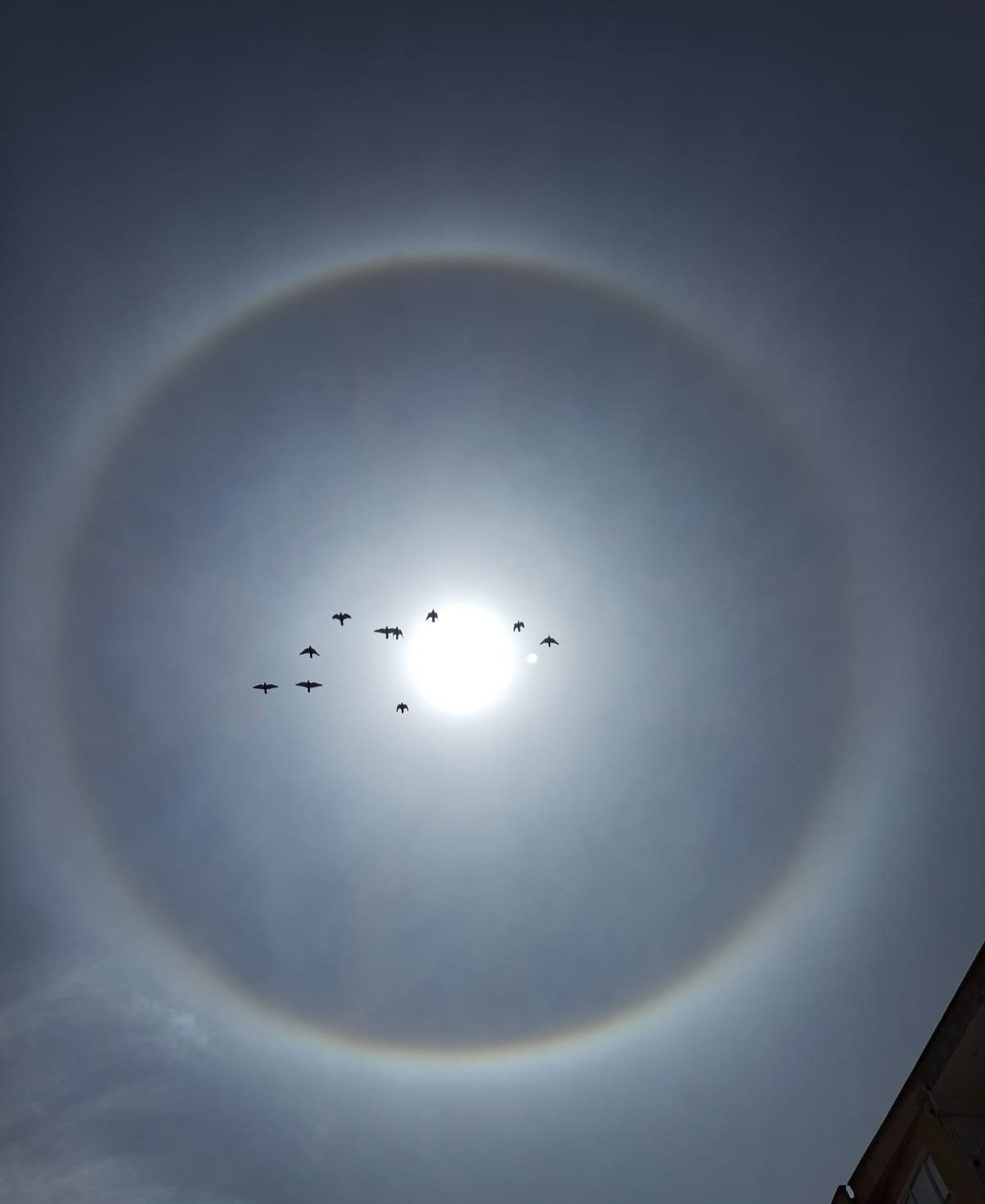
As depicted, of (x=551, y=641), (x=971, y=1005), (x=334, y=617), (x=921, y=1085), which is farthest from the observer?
(x=551, y=641)

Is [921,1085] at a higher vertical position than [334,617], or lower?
lower

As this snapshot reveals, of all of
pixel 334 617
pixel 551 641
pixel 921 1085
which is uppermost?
pixel 334 617

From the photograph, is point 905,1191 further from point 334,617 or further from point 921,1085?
point 334,617

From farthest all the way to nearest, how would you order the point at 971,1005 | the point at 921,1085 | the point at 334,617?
the point at 334,617
the point at 921,1085
the point at 971,1005

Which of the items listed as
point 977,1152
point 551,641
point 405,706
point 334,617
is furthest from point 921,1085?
point 334,617

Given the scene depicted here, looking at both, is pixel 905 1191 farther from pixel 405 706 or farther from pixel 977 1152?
pixel 405 706

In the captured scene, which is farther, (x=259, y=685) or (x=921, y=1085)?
(x=259, y=685)
